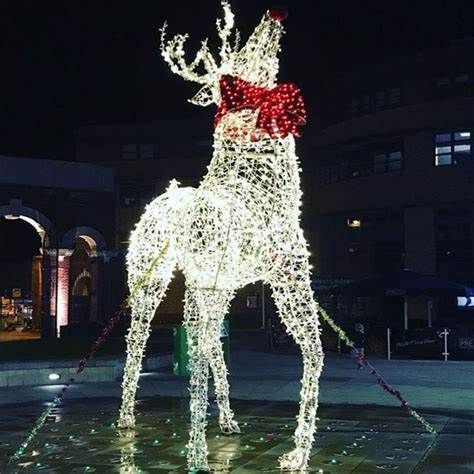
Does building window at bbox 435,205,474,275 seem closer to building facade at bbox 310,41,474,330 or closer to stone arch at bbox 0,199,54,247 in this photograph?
building facade at bbox 310,41,474,330

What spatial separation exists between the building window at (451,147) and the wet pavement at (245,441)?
23585 mm

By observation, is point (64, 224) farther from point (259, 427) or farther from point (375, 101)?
point (259, 427)

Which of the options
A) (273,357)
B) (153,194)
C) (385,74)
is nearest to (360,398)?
(273,357)

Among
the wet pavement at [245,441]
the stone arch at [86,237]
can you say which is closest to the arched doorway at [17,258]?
the stone arch at [86,237]

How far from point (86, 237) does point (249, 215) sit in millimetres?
24373

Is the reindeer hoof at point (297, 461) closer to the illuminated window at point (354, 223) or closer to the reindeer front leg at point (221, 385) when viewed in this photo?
the reindeer front leg at point (221, 385)

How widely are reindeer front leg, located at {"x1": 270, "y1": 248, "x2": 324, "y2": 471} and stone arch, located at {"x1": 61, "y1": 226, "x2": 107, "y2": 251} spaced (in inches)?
928

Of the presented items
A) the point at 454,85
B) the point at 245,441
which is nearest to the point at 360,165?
the point at 454,85

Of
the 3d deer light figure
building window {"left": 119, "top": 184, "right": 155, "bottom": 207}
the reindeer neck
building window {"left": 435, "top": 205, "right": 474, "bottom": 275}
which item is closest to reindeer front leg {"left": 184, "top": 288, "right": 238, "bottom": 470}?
the 3d deer light figure

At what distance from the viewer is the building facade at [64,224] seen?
29625 mm

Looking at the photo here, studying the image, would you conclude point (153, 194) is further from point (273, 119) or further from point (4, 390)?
point (273, 119)

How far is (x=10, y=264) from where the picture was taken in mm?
47344

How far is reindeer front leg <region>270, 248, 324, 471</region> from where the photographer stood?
757 centimetres

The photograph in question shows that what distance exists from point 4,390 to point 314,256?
27.6m
